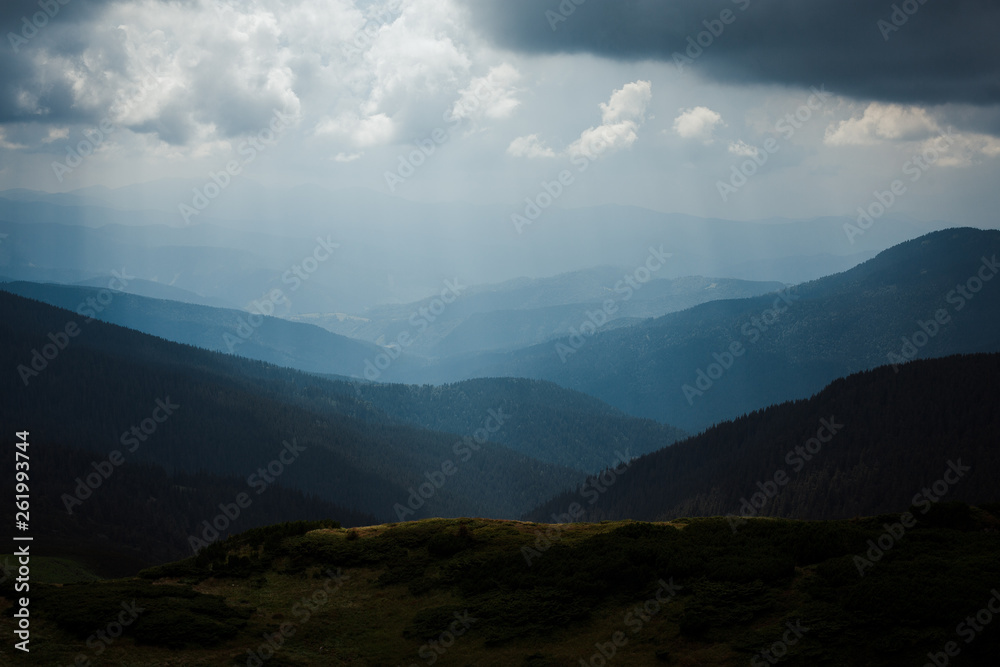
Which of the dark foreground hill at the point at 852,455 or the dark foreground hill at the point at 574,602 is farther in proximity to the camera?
the dark foreground hill at the point at 852,455

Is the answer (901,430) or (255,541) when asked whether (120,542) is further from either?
(901,430)

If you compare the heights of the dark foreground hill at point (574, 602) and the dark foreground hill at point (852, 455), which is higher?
the dark foreground hill at point (574, 602)

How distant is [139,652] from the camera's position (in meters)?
24.1

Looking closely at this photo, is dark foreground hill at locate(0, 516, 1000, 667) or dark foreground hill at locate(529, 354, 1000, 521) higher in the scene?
dark foreground hill at locate(0, 516, 1000, 667)

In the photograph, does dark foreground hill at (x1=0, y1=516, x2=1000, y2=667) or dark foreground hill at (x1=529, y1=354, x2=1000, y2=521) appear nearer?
dark foreground hill at (x1=0, y1=516, x2=1000, y2=667)

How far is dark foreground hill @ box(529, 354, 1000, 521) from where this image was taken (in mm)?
140625

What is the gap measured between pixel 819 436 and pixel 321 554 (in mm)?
160898

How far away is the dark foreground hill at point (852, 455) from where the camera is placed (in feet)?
461

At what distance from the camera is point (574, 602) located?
27.6 meters

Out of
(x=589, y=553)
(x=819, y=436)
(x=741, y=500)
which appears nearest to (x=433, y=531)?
(x=589, y=553)

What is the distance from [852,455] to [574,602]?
152896mm

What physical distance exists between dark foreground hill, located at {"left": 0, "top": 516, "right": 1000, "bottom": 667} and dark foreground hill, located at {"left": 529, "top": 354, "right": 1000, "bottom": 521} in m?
122

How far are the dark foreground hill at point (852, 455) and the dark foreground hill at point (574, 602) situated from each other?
122 m

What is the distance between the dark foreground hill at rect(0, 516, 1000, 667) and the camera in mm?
21953
